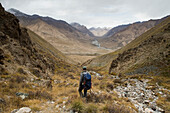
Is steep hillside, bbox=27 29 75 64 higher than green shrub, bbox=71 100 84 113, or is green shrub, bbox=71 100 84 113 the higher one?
steep hillside, bbox=27 29 75 64

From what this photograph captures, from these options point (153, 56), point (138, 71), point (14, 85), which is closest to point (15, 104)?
point (14, 85)

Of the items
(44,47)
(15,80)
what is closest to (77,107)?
(15,80)

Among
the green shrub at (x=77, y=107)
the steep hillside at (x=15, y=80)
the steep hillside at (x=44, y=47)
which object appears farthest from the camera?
the steep hillside at (x=44, y=47)

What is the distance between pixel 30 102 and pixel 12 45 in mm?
10351

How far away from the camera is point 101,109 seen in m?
5.38

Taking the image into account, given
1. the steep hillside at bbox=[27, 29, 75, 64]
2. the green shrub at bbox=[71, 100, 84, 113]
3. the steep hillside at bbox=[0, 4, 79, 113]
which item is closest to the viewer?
the green shrub at bbox=[71, 100, 84, 113]

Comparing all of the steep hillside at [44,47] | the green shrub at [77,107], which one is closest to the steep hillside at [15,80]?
the green shrub at [77,107]

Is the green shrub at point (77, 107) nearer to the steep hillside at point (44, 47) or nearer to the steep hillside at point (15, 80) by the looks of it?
the steep hillside at point (15, 80)

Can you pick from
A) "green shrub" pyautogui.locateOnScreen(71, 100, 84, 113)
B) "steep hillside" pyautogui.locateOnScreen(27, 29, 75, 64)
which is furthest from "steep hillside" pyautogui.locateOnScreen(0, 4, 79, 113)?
"steep hillside" pyautogui.locateOnScreen(27, 29, 75, 64)

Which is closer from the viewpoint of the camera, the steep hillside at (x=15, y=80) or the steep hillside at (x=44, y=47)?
the steep hillside at (x=15, y=80)

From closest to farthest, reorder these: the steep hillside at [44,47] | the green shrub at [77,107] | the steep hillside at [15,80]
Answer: the green shrub at [77,107] → the steep hillside at [15,80] → the steep hillside at [44,47]

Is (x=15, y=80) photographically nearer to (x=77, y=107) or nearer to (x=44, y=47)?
(x=77, y=107)

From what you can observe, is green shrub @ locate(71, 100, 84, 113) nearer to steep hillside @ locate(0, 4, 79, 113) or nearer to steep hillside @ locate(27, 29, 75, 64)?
steep hillside @ locate(0, 4, 79, 113)

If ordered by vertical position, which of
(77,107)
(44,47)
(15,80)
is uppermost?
(44,47)
